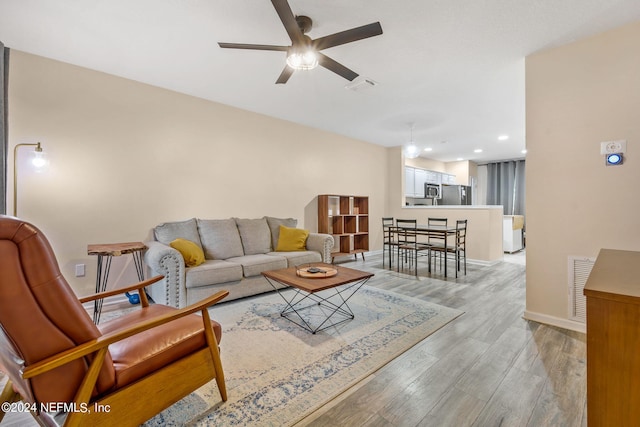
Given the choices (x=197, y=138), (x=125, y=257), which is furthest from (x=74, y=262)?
(x=197, y=138)

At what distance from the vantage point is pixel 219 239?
11.5 feet

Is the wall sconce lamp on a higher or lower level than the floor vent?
higher

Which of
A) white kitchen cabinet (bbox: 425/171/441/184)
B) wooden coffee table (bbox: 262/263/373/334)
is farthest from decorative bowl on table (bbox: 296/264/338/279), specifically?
white kitchen cabinet (bbox: 425/171/441/184)

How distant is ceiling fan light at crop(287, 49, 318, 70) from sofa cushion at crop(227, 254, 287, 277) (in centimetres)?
214

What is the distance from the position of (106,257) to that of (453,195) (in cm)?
689

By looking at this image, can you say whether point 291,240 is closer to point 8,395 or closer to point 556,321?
point 8,395

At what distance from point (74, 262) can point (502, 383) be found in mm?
3948

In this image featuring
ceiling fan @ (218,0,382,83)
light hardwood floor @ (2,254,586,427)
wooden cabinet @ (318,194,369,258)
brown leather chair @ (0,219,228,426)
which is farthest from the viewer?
wooden cabinet @ (318,194,369,258)

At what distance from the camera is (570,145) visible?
2.39 meters

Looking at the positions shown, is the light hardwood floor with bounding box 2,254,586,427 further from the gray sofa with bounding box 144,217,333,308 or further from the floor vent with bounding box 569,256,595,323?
the gray sofa with bounding box 144,217,333,308

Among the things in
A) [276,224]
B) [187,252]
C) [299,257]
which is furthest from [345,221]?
[187,252]

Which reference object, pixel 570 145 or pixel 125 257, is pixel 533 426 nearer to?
pixel 570 145

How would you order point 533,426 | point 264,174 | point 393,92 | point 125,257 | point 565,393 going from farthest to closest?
1. point 264,174
2. point 393,92
3. point 125,257
4. point 565,393
5. point 533,426

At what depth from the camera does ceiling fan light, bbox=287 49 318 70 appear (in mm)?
Result: 2020
